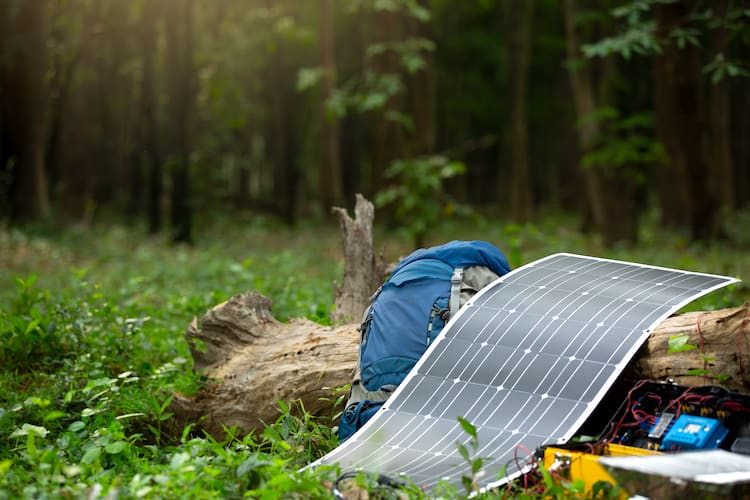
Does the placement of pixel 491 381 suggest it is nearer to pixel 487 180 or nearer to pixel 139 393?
pixel 139 393

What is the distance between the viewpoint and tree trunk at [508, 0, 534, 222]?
88.8ft

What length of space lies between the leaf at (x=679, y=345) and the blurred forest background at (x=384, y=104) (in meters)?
4.49

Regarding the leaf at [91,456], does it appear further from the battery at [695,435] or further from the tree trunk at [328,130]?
the tree trunk at [328,130]

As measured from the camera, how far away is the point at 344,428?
19.6 feet

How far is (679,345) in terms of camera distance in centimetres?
529

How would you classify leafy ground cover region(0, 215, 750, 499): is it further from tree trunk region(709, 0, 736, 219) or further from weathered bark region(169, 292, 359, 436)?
tree trunk region(709, 0, 736, 219)

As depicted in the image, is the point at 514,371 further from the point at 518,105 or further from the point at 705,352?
the point at 518,105

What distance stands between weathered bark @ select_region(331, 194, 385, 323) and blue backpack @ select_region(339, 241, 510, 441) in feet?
5.63

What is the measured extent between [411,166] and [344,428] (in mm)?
10137

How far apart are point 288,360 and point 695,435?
3.08 meters

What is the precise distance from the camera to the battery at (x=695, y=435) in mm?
4680

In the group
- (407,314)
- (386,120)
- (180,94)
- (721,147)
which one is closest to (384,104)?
(386,120)

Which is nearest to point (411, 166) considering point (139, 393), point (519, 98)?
point (139, 393)

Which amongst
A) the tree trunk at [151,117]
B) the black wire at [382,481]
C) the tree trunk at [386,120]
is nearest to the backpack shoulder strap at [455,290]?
the black wire at [382,481]
